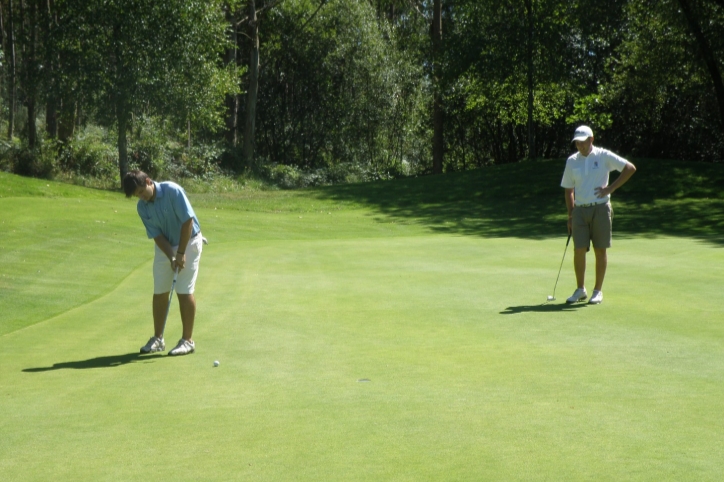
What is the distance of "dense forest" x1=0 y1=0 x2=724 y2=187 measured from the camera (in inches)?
1414

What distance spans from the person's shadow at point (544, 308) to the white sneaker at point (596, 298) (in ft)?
0.31

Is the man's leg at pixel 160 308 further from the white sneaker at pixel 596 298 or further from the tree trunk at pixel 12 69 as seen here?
the tree trunk at pixel 12 69

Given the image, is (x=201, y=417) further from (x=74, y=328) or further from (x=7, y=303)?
(x=7, y=303)

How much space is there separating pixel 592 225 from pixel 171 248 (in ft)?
17.6

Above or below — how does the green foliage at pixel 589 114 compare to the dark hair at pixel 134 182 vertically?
above

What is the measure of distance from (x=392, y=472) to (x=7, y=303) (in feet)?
28.9

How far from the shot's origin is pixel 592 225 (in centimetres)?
1160

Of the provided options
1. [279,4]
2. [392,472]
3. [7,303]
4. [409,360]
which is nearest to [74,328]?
[7,303]

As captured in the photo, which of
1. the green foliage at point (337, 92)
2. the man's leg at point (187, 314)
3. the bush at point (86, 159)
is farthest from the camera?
the green foliage at point (337, 92)

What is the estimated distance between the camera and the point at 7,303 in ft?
39.9

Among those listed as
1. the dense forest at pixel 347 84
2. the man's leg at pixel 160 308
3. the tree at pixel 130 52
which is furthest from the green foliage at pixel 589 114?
the man's leg at pixel 160 308

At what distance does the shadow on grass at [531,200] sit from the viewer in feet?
89.8

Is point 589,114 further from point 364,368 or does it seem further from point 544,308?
point 364,368

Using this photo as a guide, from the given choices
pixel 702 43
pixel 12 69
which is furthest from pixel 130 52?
pixel 702 43
